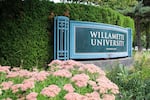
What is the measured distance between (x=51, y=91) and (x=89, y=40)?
9035 mm

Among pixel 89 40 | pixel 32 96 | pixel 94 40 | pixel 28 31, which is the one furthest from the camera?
pixel 94 40

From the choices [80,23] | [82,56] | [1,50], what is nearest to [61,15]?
[80,23]

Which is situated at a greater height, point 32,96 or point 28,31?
point 28,31

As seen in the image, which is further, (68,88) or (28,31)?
(28,31)

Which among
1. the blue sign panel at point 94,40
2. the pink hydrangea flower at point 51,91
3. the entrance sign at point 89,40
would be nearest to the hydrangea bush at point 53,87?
the pink hydrangea flower at point 51,91

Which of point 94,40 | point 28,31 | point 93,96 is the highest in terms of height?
point 28,31

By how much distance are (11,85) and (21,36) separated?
672 cm

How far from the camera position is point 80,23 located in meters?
11.4

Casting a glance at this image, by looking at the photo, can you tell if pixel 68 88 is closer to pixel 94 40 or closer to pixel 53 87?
pixel 53 87

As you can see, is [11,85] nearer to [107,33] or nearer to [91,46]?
[91,46]

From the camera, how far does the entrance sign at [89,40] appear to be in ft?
35.6

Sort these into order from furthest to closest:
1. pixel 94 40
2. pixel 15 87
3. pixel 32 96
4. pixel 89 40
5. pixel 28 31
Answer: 1. pixel 94 40
2. pixel 89 40
3. pixel 28 31
4. pixel 15 87
5. pixel 32 96

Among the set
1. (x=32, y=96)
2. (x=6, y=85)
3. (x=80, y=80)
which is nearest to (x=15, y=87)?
(x=6, y=85)

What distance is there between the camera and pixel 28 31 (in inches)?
394
